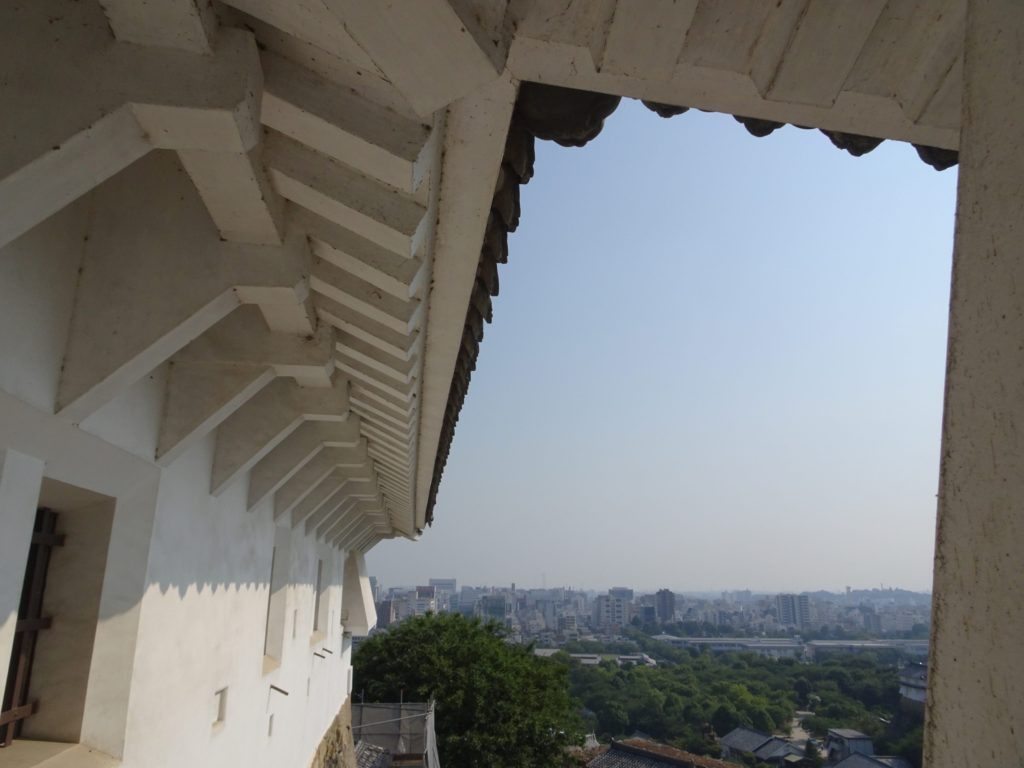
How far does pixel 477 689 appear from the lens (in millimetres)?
23125

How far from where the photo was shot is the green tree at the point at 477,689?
71.0 ft

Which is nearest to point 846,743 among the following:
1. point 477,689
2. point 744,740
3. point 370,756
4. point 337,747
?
point 744,740

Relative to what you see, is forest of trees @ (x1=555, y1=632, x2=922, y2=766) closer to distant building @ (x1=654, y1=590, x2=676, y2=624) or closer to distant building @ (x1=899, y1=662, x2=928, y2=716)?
distant building @ (x1=899, y1=662, x2=928, y2=716)

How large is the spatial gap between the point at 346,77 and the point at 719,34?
3.00ft

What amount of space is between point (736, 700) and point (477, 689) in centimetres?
5856

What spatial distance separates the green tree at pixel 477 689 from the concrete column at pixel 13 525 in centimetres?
2119

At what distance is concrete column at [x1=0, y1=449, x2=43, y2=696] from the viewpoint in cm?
240


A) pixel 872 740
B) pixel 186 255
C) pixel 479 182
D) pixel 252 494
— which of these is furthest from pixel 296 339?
pixel 872 740

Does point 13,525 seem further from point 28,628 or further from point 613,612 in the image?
point 613,612

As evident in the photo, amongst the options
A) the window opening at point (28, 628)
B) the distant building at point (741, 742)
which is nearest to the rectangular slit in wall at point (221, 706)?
the window opening at point (28, 628)

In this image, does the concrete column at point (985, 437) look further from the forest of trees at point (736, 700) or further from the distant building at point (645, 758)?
the forest of trees at point (736, 700)

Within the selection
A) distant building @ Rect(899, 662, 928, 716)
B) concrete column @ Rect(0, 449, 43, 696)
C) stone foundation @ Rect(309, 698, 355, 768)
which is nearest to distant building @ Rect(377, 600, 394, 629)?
distant building @ Rect(899, 662, 928, 716)

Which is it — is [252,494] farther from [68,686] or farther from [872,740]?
[872,740]

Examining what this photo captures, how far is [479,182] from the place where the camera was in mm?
2172
